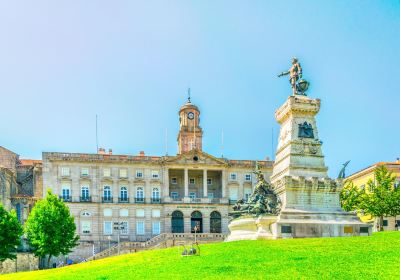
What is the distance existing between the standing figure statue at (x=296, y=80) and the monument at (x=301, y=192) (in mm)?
542

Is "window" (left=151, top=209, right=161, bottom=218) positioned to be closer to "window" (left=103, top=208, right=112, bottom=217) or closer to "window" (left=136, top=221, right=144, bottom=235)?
"window" (left=136, top=221, right=144, bottom=235)

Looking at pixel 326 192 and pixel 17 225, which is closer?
pixel 326 192

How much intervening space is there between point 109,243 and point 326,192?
130 feet

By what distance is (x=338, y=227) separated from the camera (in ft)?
109

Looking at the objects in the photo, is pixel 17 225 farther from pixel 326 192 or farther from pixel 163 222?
pixel 326 192

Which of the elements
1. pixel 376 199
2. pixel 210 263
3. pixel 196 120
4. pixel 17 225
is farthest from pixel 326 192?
pixel 196 120

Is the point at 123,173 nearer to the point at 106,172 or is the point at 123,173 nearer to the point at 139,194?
the point at 106,172

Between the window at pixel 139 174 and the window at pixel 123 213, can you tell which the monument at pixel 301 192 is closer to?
the window at pixel 123 213

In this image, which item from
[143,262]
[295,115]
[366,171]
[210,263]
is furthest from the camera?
[366,171]

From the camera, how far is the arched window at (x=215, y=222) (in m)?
72.2

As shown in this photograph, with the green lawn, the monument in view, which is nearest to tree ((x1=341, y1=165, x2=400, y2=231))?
the monument

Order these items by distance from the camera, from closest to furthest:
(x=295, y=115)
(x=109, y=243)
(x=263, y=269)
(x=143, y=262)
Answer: (x=263, y=269)
(x=143, y=262)
(x=295, y=115)
(x=109, y=243)

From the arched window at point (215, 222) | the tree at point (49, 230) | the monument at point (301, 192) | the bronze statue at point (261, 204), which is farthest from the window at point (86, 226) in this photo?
the bronze statue at point (261, 204)

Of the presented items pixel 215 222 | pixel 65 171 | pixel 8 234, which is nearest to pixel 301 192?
pixel 8 234
